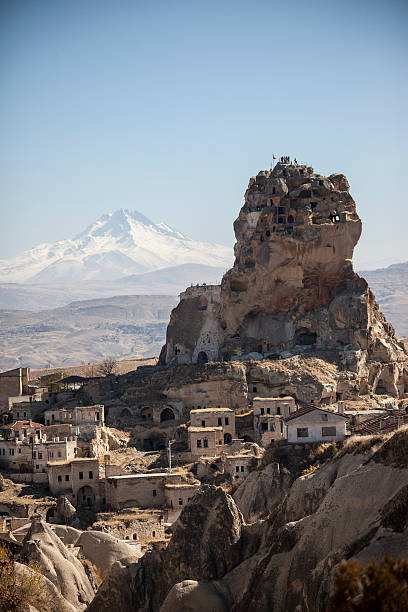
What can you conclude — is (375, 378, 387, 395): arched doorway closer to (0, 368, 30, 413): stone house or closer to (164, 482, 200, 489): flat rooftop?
(164, 482, 200, 489): flat rooftop

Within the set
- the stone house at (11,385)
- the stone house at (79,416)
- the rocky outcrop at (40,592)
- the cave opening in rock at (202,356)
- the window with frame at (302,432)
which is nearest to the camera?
the rocky outcrop at (40,592)

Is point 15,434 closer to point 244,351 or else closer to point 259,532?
point 244,351

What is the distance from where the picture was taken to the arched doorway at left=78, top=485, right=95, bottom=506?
2832 inches

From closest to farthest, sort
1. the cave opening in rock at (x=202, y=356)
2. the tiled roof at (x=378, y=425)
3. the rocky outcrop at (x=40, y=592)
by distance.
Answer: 1. the rocky outcrop at (x=40, y=592)
2. the tiled roof at (x=378, y=425)
3. the cave opening in rock at (x=202, y=356)

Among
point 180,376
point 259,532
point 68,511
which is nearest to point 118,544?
point 68,511

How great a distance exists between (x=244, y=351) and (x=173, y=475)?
72.7 ft

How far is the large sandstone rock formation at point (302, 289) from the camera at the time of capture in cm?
9100

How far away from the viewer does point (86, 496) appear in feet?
237

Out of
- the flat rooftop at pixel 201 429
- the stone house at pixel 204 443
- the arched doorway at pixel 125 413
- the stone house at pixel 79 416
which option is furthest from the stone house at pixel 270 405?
the arched doorway at pixel 125 413

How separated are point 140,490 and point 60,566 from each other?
58.4 feet

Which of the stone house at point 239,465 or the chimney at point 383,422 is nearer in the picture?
the chimney at point 383,422

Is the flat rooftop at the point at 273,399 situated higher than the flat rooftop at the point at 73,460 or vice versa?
the flat rooftop at the point at 273,399

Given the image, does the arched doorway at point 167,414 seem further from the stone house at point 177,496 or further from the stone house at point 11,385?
the stone house at point 177,496

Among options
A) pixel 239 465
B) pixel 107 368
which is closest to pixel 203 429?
pixel 239 465
